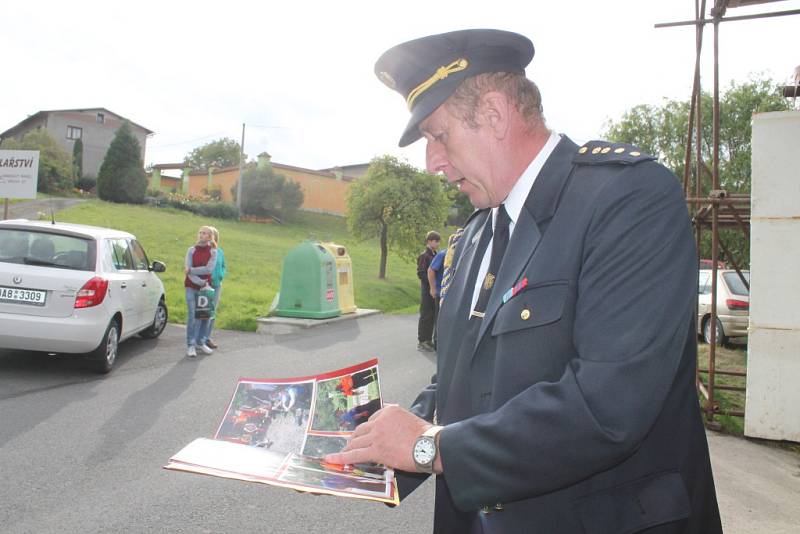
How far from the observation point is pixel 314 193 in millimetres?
57406

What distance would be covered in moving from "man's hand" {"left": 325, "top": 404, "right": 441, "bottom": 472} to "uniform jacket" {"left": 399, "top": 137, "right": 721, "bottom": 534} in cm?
10

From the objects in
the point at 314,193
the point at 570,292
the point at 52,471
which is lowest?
the point at 52,471

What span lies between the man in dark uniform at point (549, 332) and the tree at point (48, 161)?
50.3m

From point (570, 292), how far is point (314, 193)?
57166mm

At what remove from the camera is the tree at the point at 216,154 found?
8650 centimetres

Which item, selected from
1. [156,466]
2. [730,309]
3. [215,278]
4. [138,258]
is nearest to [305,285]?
[215,278]

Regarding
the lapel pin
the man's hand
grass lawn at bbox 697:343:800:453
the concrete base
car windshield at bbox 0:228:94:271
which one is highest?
the lapel pin

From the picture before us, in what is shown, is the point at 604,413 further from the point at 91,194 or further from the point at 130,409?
the point at 91,194

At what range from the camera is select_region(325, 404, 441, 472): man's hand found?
1.35 metres

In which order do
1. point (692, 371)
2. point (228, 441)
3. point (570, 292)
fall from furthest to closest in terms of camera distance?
point (228, 441) → point (692, 371) → point (570, 292)

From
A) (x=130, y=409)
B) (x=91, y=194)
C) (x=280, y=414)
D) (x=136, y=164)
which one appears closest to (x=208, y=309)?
(x=130, y=409)

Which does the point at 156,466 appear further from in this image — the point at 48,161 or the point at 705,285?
the point at 48,161

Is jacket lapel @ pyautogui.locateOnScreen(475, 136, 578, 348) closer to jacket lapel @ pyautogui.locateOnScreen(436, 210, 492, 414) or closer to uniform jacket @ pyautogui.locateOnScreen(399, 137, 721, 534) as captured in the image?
uniform jacket @ pyautogui.locateOnScreen(399, 137, 721, 534)

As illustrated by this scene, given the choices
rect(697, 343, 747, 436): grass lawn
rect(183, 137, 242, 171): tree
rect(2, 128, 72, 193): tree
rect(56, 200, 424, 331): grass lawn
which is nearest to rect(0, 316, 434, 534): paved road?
rect(697, 343, 747, 436): grass lawn
